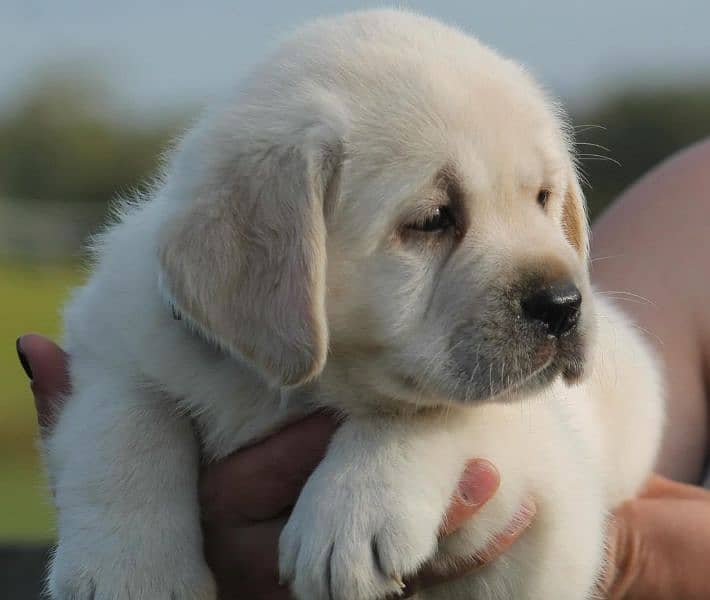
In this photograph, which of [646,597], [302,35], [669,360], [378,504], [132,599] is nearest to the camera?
[378,504]

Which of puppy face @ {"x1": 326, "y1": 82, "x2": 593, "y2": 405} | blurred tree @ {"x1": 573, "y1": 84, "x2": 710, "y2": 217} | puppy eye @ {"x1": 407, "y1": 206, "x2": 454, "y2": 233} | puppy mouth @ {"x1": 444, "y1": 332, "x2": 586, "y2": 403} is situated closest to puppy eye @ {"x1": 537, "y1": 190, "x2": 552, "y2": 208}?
puppy face @ {"x1": 326, "y1": 82, "x2": 593, "y2": 405}

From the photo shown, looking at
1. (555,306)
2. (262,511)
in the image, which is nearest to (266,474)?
(262,511)

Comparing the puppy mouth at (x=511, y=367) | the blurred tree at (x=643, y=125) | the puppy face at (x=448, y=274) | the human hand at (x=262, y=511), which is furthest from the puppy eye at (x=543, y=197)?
the blurred tree at (x=643, y=125)

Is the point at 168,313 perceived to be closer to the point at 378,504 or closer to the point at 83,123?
the point at 378,504

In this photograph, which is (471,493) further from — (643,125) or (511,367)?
(643,125)

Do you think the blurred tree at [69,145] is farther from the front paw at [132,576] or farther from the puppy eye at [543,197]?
the front paw at [132,576]

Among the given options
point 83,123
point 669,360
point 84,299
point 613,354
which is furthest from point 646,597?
point 83,123

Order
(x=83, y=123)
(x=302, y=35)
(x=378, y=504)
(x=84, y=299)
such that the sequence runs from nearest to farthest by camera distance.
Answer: (x=378, y=504) < (x=302, y=35) < (x=84, y=299) < (x=83, y=123)
